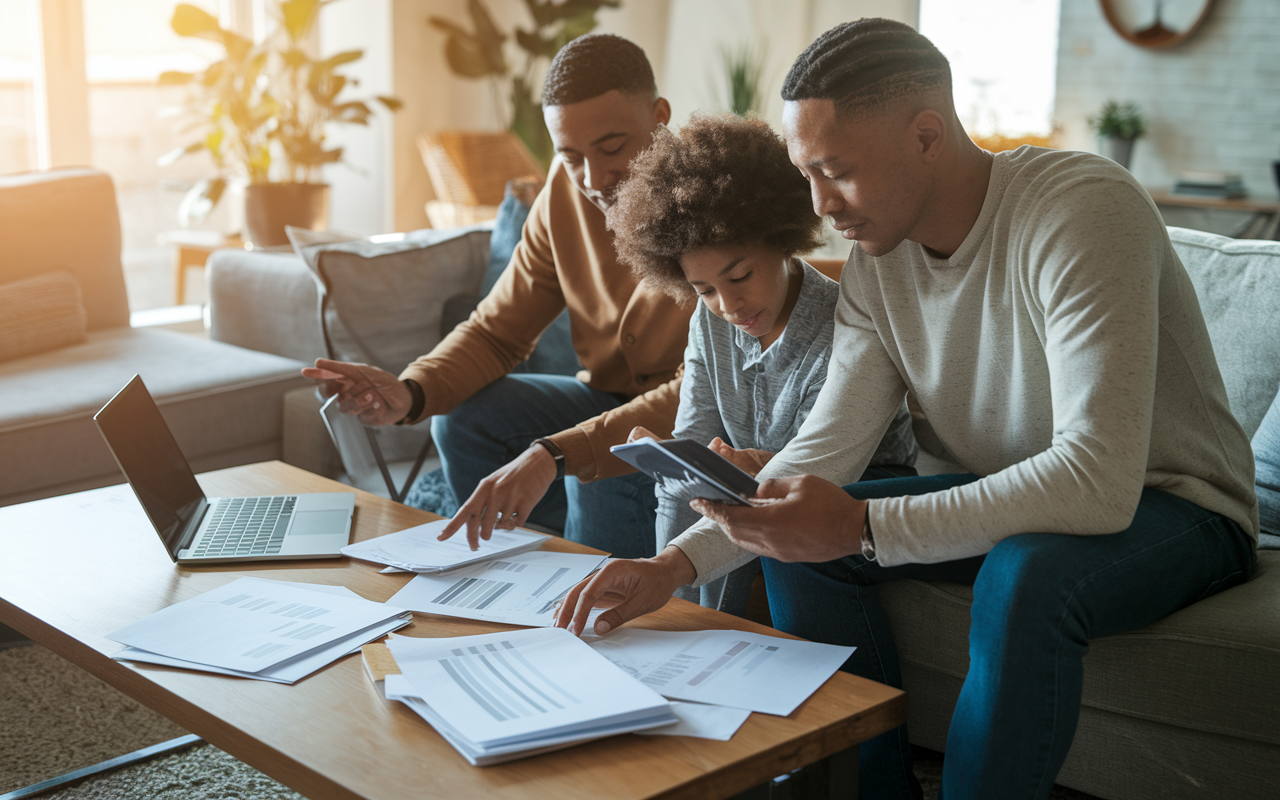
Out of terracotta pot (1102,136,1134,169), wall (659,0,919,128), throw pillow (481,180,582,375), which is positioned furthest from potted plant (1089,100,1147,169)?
throw pillow (481,180,582,375)

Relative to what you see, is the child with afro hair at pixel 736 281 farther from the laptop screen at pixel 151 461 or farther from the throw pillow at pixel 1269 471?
the laptop screen at pixel 151 461

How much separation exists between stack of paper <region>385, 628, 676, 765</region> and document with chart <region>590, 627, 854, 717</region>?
0.04 metres

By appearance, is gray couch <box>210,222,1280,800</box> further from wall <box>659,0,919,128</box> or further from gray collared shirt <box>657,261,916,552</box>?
wall <box>659,0,919,128</box>

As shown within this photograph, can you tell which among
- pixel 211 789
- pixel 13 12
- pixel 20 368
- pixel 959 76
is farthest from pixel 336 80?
pixel 211 789

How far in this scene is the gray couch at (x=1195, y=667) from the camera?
1200mm

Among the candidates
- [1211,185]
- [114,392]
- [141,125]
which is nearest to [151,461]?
[114,392]

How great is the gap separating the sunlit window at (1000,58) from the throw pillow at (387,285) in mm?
3395

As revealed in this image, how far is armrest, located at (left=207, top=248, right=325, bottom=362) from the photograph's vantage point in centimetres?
275

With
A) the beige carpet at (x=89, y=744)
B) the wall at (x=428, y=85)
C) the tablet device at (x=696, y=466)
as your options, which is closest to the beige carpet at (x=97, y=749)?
the beige carpet at (x=89, y=744)

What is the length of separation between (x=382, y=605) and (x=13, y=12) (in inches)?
151

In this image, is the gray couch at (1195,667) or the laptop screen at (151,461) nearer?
the gray couch at (1195,667)

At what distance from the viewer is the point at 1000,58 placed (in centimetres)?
529

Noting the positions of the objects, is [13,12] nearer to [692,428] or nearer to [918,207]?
[692,428]

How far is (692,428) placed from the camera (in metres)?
1.61
